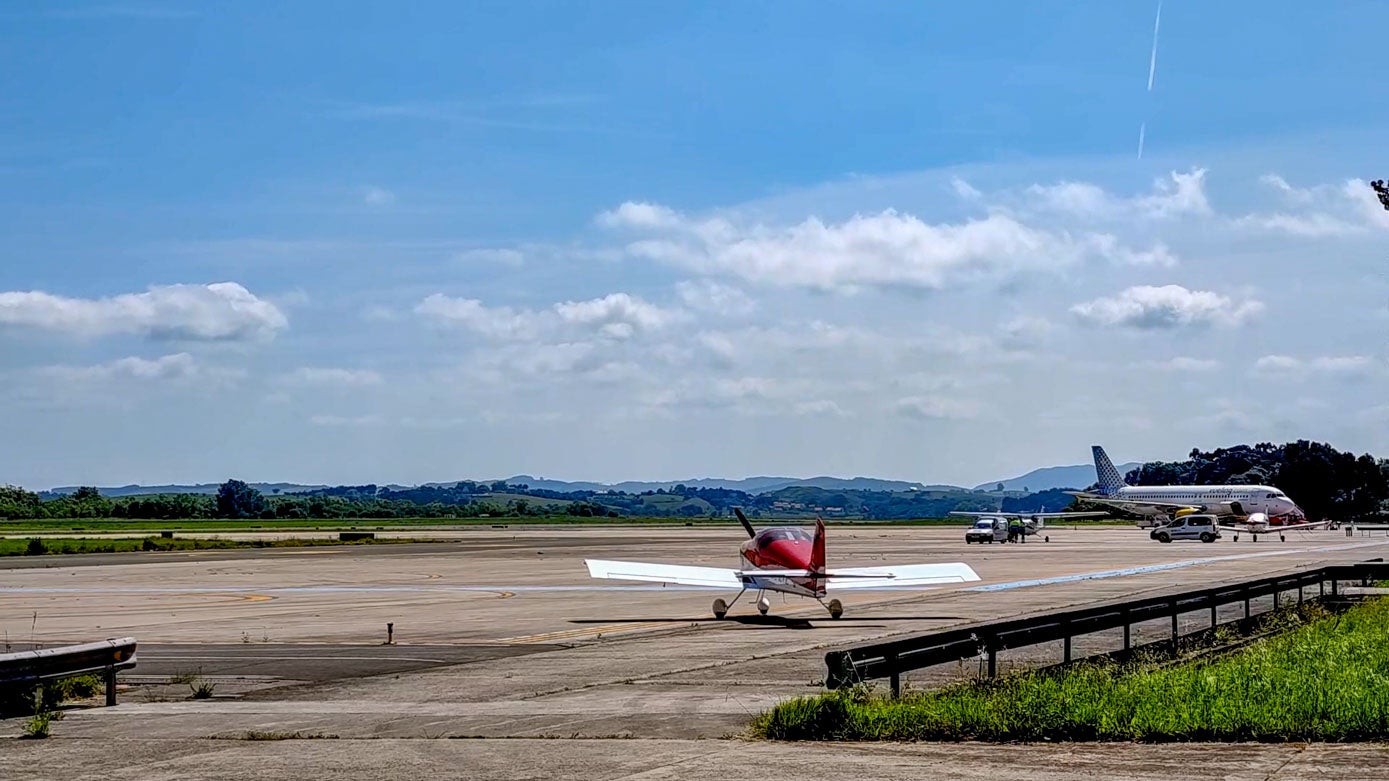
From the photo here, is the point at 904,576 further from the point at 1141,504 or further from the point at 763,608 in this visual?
the point at 1141,504

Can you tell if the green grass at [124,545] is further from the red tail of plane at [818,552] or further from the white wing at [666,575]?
the red tail of plane at [818,552]

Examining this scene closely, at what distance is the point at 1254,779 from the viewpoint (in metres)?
11.3

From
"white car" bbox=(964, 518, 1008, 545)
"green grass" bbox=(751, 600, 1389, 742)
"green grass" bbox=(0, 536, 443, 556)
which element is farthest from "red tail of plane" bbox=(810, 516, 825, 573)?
"white car" bbox=(964, 518, 1008, 545)

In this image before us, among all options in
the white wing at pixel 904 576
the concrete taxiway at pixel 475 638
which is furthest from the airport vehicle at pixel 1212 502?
the white wing at pixel 904 576

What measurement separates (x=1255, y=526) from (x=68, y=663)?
100m

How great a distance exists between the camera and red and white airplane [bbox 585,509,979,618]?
3192 centimetres

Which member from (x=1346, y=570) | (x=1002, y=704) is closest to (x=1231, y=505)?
(x=1346, y=570)

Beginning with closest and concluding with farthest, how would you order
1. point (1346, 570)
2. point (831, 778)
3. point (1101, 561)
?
point (831, 778)
point (1346, 570)
point (1101, 561)

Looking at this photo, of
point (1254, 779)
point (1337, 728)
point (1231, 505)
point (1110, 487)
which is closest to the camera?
point (1254, 779)

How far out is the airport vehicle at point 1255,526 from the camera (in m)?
107

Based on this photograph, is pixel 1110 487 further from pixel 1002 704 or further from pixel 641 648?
pixel 1002 704

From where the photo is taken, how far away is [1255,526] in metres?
107

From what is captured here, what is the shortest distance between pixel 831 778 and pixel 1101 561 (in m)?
55.0

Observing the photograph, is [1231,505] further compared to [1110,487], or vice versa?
[1110,487]
